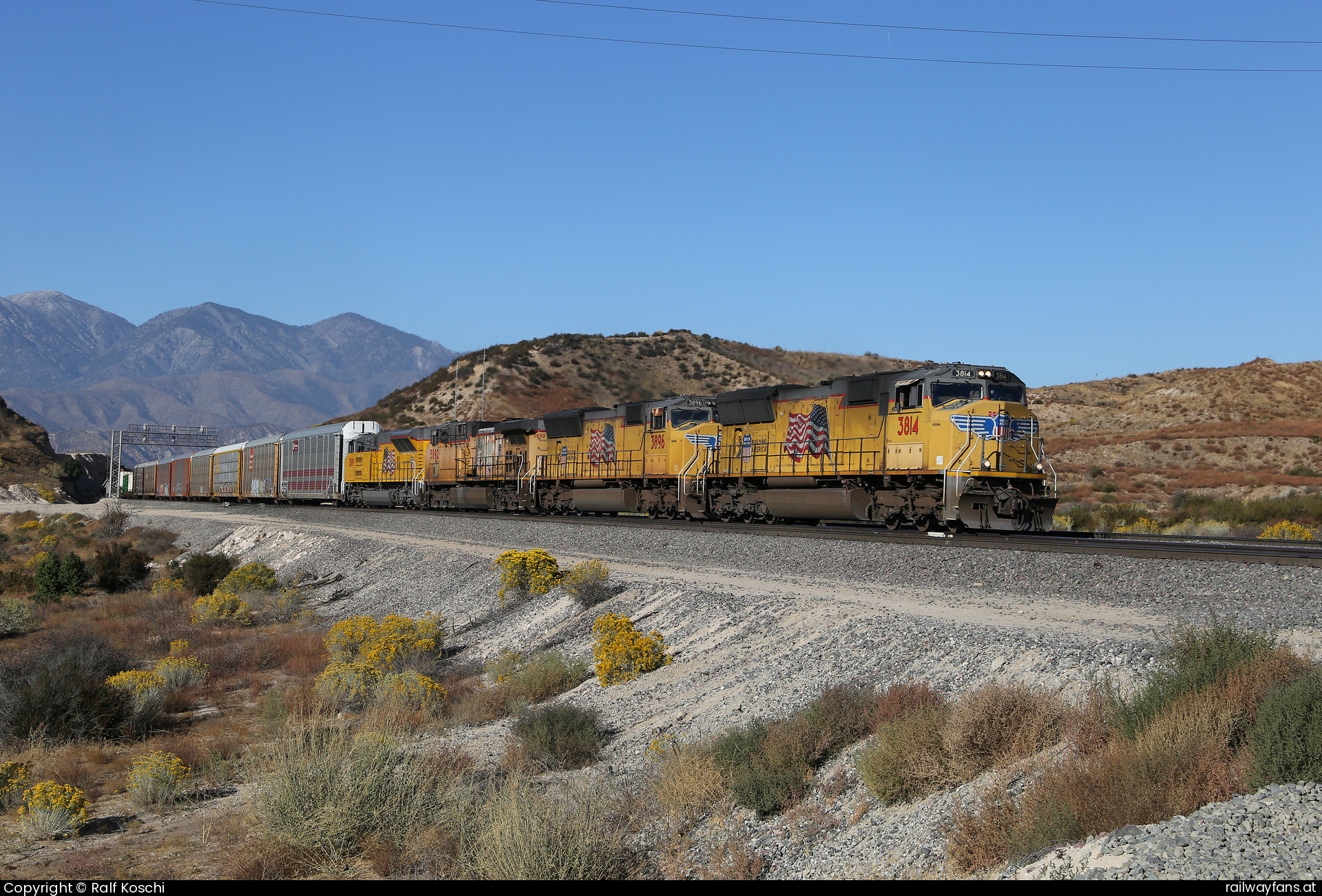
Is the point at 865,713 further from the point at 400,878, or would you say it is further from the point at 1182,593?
the point at 1182,593

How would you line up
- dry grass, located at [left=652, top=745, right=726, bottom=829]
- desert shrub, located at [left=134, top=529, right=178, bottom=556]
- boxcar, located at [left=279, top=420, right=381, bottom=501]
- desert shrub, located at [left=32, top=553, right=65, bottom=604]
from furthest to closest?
boxcar, located at [left=279, top=420, right=381, bottom=501] → desert shrub, located at [left=134, top=529, right=178, bottom=556] → desert shrub, located at [left=32, top=553, right=65, bottom=604] → dry grass, located at [left=652, top=745, right=726, bottom=829]

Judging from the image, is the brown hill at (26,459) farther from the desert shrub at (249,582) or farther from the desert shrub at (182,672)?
the desert shrub at (182,672)

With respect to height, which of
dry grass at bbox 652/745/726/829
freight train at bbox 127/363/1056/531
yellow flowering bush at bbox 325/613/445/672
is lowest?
yellow flowering bush at bbox 325/613/445/672

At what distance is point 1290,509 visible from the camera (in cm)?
2975

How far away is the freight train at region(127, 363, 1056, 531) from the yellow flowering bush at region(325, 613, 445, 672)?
9769mm

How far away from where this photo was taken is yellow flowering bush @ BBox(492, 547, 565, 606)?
18.5 metres

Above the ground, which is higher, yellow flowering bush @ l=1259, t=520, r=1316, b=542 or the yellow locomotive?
the yellow locomotive

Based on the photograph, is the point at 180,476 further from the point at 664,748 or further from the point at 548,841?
the point at 548,841

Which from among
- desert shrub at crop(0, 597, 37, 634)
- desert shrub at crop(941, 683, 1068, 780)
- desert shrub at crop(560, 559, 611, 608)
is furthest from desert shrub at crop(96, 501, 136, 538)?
desert shrub at crop(941, 683, 1068, 780)

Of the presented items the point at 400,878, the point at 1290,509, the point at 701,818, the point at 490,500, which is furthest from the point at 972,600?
the point at 490,500

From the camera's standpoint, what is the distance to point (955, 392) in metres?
19.1

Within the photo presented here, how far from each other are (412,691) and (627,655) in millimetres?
2901

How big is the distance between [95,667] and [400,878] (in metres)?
9.91

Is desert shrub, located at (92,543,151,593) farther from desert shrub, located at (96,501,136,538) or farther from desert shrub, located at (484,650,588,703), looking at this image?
desert shrub, located at (484,650,588,703)
